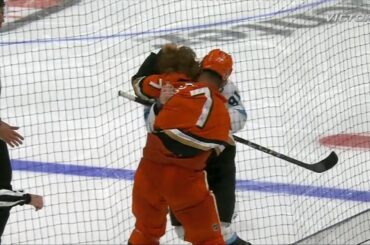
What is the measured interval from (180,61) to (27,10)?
4.72m

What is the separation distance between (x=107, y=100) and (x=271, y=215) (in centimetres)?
202

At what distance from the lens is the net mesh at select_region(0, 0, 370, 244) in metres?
3.96

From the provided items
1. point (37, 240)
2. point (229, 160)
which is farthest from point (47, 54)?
point (229, 160)

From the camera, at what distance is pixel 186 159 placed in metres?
2.71

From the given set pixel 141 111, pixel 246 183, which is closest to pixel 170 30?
pixel 141 111

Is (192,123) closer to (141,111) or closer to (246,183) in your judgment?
(246,183)

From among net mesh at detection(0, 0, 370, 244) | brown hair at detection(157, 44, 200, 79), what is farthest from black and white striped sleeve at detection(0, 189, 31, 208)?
net mesh at detection(0, 0, 370, 244)

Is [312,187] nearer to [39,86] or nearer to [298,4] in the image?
[39,86]

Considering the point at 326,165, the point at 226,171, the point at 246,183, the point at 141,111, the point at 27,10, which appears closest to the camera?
the point at 226,171

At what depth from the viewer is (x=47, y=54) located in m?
6.26

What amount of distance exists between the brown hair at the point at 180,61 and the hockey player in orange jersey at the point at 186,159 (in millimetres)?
50

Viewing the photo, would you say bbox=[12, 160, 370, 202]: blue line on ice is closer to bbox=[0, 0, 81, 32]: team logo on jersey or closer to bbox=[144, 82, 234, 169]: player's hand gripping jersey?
bbox=[144, 82, 234, 169]: player's hand gripping jersey

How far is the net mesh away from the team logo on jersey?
0.02m

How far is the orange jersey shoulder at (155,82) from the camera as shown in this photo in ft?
8.99
